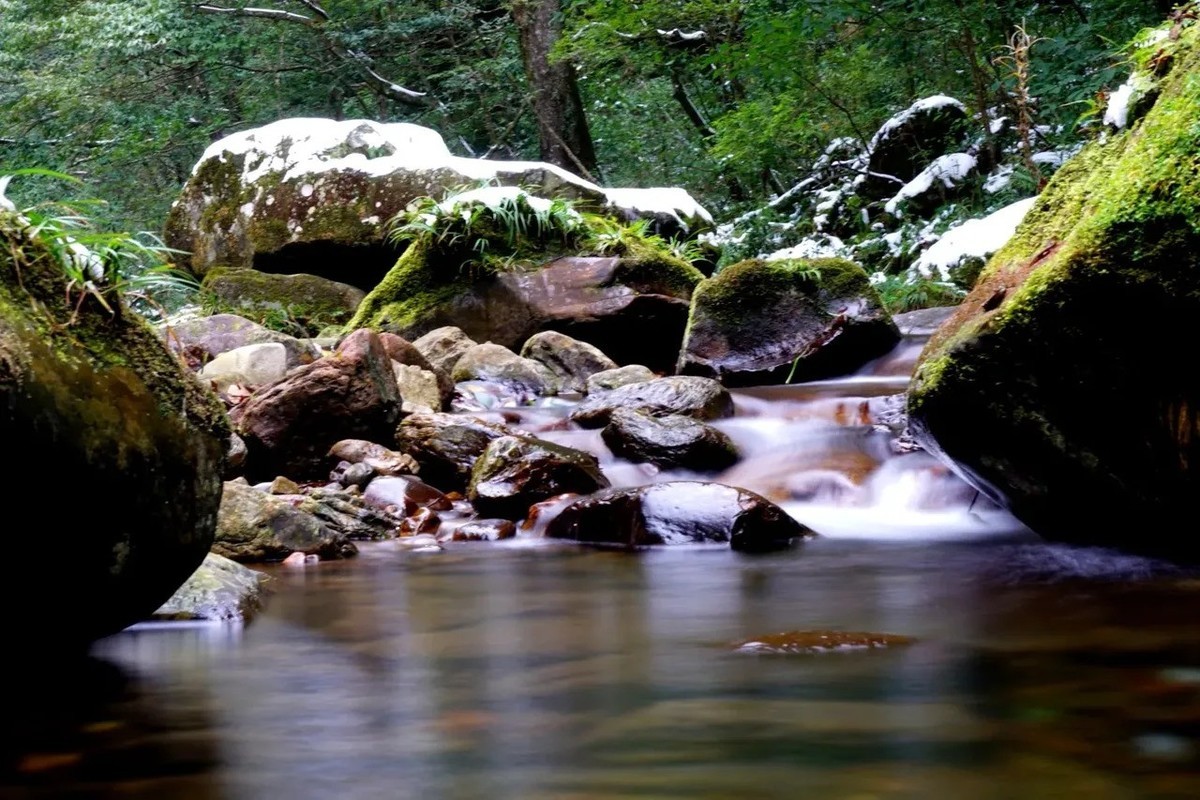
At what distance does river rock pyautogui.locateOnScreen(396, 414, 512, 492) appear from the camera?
5.96 meters

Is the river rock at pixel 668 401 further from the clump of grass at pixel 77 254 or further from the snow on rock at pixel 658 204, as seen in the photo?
the snow on rock at pixel 658 204

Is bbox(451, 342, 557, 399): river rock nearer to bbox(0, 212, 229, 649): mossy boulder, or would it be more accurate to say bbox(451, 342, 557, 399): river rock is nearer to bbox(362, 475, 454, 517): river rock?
bbox(362, 475, 454, 517): river rock

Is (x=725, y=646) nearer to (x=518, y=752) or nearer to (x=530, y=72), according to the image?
(x=518, y=752)

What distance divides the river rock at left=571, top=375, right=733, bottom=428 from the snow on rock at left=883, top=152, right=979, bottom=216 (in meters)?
7.37

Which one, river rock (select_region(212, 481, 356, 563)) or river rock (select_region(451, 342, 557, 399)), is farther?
river rock (select_region(451, 342, 557, 399))

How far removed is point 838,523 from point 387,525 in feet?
6.85

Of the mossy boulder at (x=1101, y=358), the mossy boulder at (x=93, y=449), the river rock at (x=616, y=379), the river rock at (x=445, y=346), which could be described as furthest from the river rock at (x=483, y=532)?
the river rock at (x=445, y=346)

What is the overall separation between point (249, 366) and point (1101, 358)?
5.70 meters

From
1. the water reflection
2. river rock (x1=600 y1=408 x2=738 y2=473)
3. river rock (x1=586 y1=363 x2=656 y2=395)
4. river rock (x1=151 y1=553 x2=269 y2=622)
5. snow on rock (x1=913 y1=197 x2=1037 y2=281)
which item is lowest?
the water reflection

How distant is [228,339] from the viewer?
8.72 m

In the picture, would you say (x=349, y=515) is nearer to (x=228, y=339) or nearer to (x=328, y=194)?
(x=228, y=339)

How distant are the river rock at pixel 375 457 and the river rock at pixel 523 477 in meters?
0.59

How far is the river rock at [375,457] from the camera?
5914 millimetres

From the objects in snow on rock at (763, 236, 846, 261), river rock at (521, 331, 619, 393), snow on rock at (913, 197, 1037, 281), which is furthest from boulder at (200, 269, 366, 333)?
snow on rock at (913, 197, 1037, 281)
